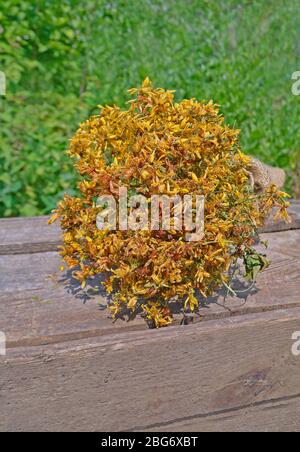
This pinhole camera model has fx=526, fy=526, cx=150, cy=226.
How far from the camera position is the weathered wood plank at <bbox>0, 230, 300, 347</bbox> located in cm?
115

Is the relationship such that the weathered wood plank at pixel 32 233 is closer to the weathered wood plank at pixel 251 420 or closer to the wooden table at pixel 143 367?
the wooden table at pixel 143 367

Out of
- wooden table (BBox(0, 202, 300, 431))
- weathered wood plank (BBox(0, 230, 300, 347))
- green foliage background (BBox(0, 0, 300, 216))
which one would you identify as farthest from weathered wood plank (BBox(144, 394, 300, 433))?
green foliage background (BBox(0, 0, 300, 216))

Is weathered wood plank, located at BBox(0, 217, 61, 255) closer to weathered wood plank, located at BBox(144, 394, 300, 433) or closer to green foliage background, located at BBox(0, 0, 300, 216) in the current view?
weathered wood plank, located at BBox(144, 394, 300, 433)

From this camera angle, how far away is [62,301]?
1276mm

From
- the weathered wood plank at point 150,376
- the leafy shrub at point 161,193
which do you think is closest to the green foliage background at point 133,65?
the leafy shrub at point 161,193

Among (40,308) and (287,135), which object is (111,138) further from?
(287,135)

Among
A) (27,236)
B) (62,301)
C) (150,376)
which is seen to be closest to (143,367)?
(150,376)

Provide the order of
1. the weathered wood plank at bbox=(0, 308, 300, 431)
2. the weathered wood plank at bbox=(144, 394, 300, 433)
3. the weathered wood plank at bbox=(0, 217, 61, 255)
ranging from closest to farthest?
the weathered wood plank at bbox=(0, 308, 300, 431), the weathered wood plank at bbox=(144, 394, 300, 433), the weathered wood plank at bbox=(0, 217, 61, 255)

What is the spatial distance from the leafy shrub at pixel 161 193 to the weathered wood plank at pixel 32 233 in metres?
0.32

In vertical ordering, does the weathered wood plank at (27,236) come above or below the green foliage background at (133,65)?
below

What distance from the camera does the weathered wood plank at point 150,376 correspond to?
105cm

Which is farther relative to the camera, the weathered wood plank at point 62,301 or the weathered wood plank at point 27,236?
the weathered wood plank at point 27,236

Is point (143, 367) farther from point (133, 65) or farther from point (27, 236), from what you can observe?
point (133, 65)
